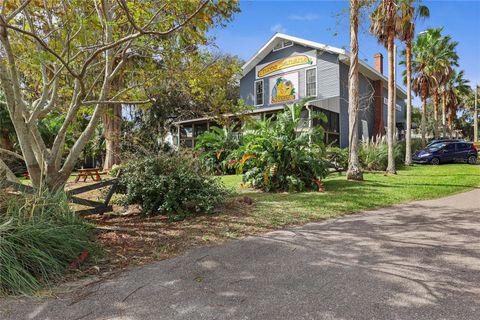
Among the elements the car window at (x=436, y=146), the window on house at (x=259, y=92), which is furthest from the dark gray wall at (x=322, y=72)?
the car window at (x=436, y=146)

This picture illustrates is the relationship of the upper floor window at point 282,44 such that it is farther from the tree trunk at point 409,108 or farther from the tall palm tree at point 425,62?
the tall palm tree at point 425,62

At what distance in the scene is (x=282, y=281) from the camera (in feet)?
11.7

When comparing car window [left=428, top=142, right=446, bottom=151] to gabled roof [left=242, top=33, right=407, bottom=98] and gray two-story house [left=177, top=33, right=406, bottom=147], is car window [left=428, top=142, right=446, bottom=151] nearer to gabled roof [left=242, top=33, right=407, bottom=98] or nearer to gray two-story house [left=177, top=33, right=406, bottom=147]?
gray two-story house [left=177, top=33, right=406, bottom=147]

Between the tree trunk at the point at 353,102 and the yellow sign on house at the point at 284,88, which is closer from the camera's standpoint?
the tree trunk at the point at 353,102

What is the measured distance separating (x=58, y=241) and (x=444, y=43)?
2974 cm

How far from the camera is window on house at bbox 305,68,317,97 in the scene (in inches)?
837

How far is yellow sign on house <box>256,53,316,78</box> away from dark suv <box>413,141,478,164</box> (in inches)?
361

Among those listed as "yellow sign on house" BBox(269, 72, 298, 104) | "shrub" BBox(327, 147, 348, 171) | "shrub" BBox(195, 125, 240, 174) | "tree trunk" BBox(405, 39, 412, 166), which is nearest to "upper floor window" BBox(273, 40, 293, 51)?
"yellow sign on house" BBox(269, 72, 298, 104)

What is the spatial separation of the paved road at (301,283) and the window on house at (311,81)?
16.9 meters

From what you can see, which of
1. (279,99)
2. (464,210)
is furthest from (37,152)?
(279,99)

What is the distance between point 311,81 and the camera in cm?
2145

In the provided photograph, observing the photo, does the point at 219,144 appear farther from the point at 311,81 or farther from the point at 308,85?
the point at 311,81

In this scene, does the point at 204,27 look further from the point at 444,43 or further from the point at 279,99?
the point at 444,43

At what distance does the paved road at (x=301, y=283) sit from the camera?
2.89 m
